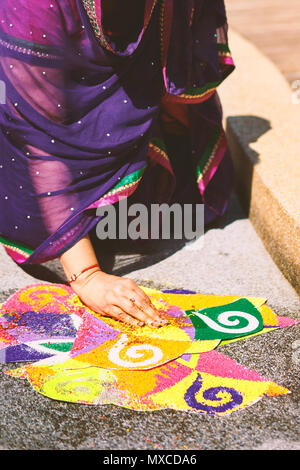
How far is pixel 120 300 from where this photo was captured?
1.69 metres

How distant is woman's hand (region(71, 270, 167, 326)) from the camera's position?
167 centimetres

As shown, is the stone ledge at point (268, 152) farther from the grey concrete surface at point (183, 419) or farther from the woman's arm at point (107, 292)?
the woman's arm at point (107, 292)

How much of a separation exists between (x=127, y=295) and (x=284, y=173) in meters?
0.84

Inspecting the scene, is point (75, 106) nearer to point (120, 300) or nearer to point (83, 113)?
point (83, 113)

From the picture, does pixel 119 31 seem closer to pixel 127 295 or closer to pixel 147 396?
pixel 127 295

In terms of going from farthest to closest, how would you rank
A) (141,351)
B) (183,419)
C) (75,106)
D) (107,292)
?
(75,106)
(107,292)
(141,351)
(183,419)

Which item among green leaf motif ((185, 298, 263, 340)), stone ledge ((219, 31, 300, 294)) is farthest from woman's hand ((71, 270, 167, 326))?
stone ledge ((219, 31, 300, 294))

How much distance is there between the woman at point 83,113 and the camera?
1.75m

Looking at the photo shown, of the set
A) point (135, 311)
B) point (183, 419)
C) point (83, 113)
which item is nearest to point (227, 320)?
point (135, 311)

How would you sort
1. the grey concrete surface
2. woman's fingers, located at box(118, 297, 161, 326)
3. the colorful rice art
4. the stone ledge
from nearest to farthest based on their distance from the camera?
1. the grey concrete surface
2. the colorful rice art
3. woman's fingers, located at box(118, 297, 161, 326)
4. the stone ledge

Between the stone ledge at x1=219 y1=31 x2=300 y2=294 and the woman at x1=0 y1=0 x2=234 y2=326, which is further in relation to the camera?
the stone ledge at x1=219 y1=31 x2=300 y2=294

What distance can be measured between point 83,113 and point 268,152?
2.87 ft

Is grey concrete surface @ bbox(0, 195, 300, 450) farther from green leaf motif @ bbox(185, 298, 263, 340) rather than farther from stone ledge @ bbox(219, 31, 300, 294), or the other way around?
stone ledge @ bbox(219, 31, 300, 294)

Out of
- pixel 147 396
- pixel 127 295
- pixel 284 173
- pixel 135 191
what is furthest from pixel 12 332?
pixel 284 173
